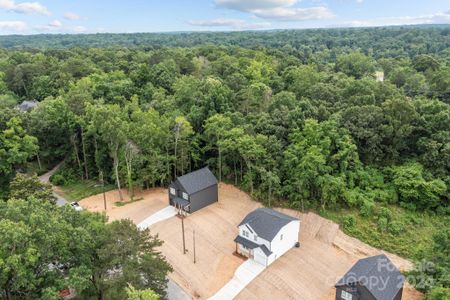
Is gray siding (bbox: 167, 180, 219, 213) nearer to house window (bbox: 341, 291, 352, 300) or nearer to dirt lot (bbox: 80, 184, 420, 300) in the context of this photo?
dirt lot (bbox: 80, 184, 420, 300)

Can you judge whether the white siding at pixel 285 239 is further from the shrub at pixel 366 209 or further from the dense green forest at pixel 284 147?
the shrub at pixel 366 209

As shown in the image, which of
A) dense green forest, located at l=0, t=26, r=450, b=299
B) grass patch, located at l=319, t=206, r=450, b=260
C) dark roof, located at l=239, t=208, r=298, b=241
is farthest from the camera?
dense green forest, located at l=0, t=26, r=450, b=299

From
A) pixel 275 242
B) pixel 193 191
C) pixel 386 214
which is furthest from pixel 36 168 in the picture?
pixel 386 214

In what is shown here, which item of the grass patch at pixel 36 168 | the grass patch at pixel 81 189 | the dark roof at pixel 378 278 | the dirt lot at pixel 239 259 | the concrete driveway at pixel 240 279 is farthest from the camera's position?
the grass patch at pixel 36 168

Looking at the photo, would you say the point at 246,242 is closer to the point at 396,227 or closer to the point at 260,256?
the point at 260,256

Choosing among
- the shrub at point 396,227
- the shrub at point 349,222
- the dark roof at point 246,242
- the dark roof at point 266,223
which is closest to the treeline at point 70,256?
the dark roof at point 246,242

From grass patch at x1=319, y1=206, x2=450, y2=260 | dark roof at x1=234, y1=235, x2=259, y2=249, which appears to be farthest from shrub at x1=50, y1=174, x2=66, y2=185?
grass patch at x1=319, y1=206, x2=450, y2=260
